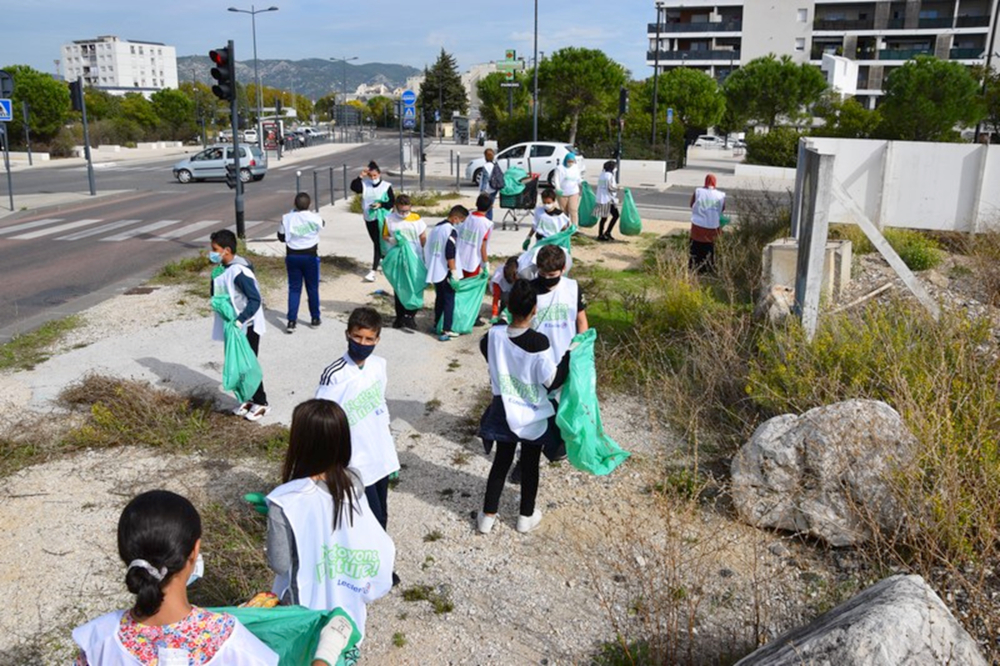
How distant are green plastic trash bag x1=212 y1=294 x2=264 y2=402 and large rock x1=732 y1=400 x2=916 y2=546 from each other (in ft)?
12.3

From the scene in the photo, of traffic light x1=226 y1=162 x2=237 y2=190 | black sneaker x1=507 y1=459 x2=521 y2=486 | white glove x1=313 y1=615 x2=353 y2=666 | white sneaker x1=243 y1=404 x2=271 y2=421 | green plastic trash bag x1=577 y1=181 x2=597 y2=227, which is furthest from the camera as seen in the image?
traffic light x1=226 y1=162 x2=237 y2=190

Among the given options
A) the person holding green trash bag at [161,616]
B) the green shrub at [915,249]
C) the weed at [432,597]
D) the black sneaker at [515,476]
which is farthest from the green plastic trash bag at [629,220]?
the person holding green trash bag at [161,616]

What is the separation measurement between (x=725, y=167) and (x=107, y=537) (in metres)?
40.9

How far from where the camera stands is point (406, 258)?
9469 millimetres

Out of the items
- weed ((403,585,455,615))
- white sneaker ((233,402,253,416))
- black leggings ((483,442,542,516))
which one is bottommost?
weed ((403,585,455,615))

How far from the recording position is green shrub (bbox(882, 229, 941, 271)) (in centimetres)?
1191

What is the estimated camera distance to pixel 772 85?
40.3 meters

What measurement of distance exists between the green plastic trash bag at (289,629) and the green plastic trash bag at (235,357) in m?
4.19

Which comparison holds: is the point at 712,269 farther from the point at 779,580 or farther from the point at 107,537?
the point at 107,537

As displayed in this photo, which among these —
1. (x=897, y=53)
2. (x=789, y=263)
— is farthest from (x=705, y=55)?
(x=789, y=263)

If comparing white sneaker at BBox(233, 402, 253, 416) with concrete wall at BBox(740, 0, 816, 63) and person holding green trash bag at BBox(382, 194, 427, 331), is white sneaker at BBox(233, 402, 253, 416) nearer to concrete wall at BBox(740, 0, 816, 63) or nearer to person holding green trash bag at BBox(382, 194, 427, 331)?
person holding green trash bag at BBox(382, 194, 427, 331)

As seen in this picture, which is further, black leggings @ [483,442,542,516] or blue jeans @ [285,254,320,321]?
blue jeans @ [285,254,320,321]

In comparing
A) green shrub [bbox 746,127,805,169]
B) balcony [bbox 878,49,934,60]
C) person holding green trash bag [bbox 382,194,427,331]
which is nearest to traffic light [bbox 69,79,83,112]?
person holding green trash bag [bbox 382,194,427,331]

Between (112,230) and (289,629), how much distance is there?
58.7 ft
